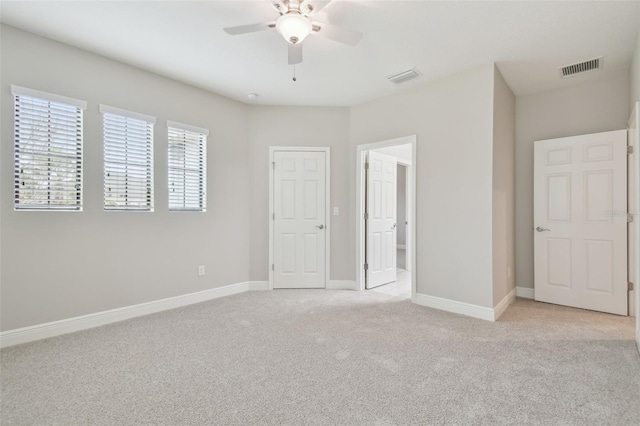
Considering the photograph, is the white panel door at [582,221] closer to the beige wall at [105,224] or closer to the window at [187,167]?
the beige wall at [105,224]

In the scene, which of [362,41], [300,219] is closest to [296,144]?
[300,219]

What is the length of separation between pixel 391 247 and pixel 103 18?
4477 mm

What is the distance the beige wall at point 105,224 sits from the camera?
2707 mm

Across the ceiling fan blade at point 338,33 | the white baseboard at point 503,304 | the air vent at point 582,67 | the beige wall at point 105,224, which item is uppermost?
the air vent at point 582,67

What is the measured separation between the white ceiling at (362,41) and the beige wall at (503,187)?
316 millimetres

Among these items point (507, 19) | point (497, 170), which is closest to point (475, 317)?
point (497, 170)

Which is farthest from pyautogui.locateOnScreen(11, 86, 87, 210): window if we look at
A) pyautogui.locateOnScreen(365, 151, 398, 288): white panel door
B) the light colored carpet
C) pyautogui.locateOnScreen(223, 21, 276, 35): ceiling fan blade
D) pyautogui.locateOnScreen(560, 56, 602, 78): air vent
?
pyautogui.locateOnScreen(560, 56, 602, 78): air vent

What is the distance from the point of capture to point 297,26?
2.15 m

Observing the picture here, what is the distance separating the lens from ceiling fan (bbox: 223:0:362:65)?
2148 mm

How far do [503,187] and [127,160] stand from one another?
14.1 ft

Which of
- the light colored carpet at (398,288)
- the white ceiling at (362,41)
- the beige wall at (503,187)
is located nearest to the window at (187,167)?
the white ceiling at (362,41)

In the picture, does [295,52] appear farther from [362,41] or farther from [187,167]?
[187,167]

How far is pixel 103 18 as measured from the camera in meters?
2.57

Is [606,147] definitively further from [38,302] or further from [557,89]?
[38,302]
